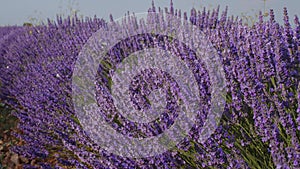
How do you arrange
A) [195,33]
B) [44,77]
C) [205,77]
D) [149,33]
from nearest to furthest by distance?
[205,77] → [195,33] → [149,33] → [44,77]

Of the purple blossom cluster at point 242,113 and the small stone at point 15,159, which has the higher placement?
the small stone at point 15,159

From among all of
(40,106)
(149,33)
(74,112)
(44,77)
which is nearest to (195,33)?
(149,33)

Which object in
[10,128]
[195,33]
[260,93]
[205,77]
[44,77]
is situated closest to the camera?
[260,93]

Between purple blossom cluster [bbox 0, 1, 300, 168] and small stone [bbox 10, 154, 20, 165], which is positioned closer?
purple blossom cluster [bbox 0, 1, 300, 168]

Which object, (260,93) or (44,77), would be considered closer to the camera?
(260,93)

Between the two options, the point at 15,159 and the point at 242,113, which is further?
the point at 15,159

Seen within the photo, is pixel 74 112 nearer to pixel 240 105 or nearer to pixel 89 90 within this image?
pixel 89 90

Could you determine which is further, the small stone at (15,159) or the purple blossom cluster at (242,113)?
the small stone at (15,159)

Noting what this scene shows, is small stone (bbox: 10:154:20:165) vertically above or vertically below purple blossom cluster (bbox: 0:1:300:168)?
above

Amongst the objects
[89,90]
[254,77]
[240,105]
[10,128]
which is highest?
[10,128]

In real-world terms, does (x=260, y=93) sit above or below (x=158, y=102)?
below

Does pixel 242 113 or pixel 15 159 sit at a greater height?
pixel 15 159
